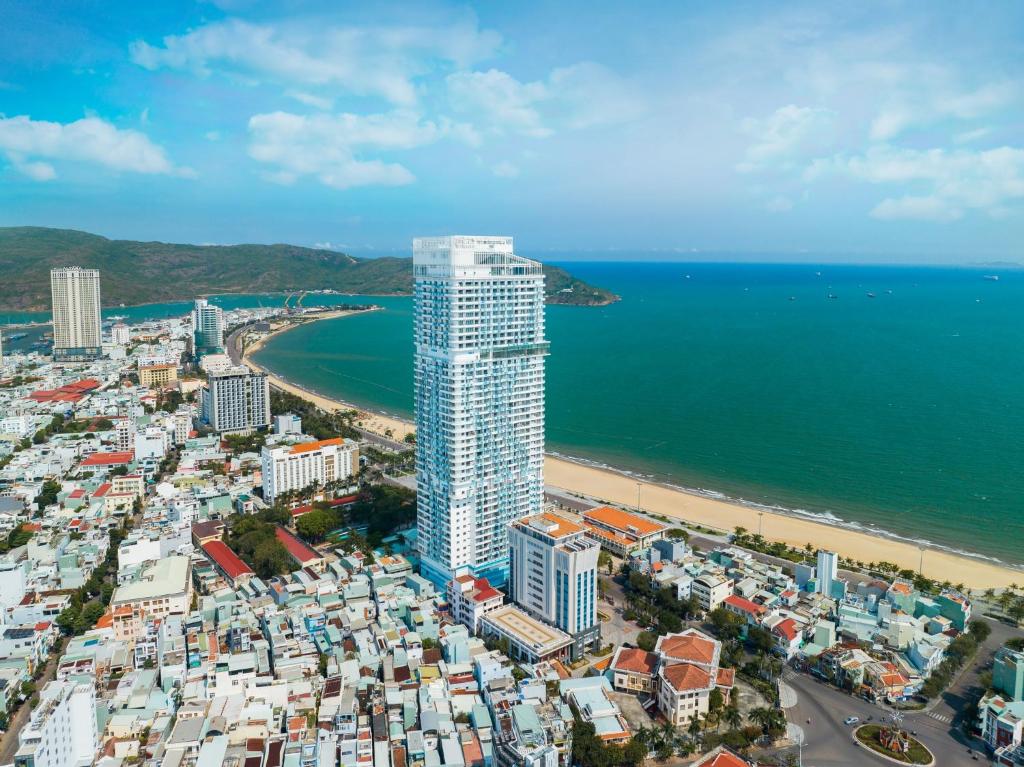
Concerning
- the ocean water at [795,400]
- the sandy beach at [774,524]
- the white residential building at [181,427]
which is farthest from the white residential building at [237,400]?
the sandy beach at [774,524]

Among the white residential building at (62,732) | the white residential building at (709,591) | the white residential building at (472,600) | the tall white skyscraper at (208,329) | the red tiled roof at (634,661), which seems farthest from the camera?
the tall white skyscraper at (208,329)

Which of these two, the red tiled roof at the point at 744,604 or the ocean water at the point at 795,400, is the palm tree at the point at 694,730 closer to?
the red tiled roof at the point at 744,604

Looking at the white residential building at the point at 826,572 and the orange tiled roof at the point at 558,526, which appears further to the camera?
the white residential building at the point at 826,572

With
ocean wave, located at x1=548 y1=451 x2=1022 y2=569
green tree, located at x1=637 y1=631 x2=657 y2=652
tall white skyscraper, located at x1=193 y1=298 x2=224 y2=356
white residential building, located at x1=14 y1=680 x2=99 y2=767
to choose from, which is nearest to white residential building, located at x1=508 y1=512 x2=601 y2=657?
green tree, located at x1=637 y1=631 x2=657 y2=652

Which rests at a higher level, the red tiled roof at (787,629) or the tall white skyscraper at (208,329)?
the tall white skyscraper at (208,329)

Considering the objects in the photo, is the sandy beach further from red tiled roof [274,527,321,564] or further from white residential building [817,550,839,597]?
red tiled roof [274,527,321,564]

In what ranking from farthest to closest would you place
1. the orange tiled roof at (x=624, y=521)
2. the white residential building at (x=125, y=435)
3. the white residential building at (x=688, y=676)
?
the white residential building at (x=125, y=435) → the orange tiled roof at (x=624, y=521) → the white residential building at (x=688, y=676)

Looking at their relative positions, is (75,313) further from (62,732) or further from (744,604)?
(744,604)
